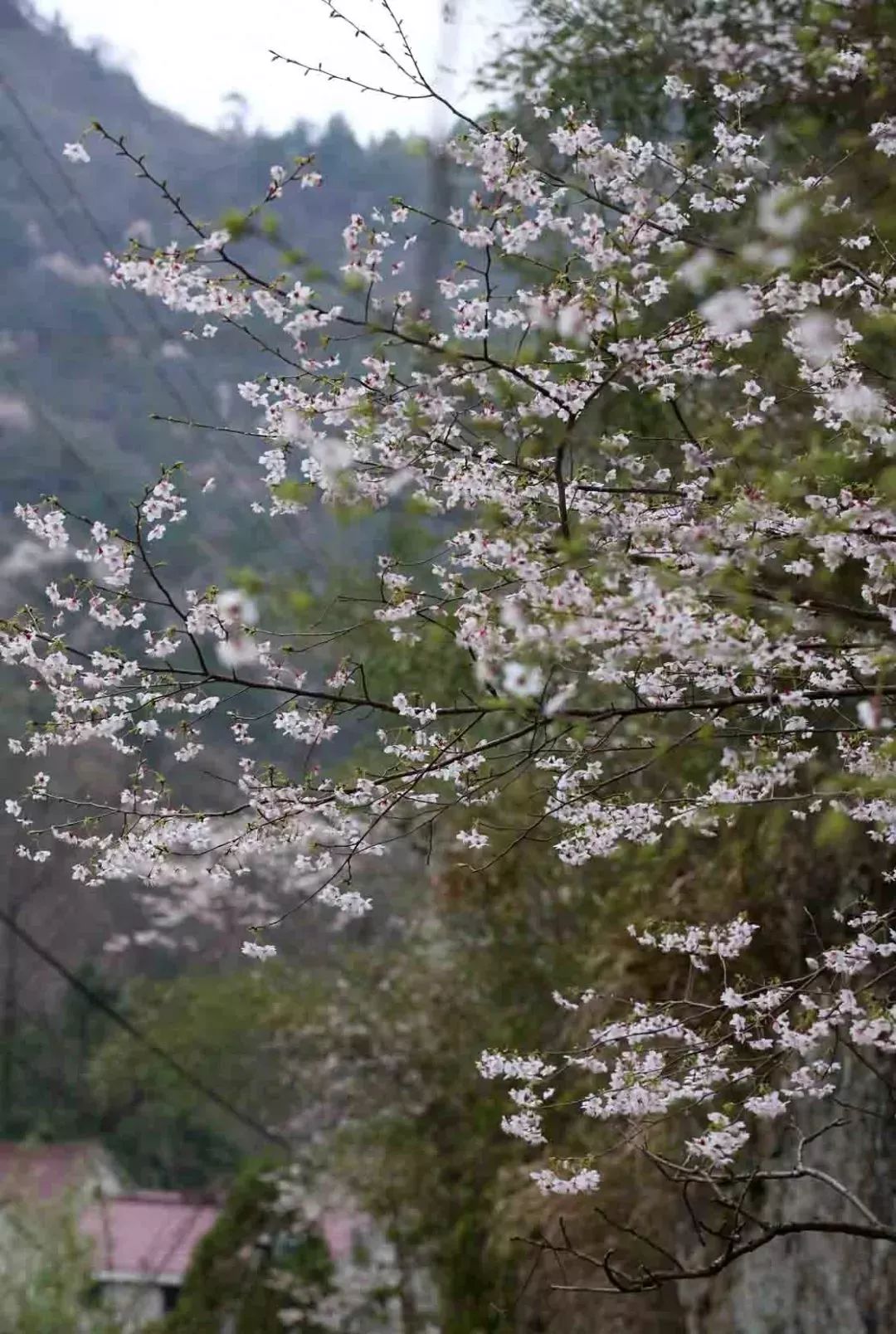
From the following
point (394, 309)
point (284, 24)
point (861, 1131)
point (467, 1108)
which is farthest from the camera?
point (467, 1108)

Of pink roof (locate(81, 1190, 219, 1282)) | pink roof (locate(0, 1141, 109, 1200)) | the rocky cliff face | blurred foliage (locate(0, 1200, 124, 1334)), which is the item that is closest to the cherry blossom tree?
the rocky cliff face

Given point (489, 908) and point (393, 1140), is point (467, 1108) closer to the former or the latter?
point (393, 1140)

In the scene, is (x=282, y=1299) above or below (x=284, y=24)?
below

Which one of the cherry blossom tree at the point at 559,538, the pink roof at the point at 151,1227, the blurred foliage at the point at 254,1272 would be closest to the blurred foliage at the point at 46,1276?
the blurred foliage at the point at 254,1272

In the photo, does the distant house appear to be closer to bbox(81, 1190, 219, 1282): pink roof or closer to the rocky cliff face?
bbox(81, 1190, 219, 1282): pink roof

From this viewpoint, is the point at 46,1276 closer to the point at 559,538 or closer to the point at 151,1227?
the point at 151,1227

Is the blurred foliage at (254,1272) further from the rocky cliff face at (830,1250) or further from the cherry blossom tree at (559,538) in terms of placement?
the cherry blossom tree at (559,538)

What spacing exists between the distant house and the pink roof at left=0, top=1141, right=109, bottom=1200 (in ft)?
0.04

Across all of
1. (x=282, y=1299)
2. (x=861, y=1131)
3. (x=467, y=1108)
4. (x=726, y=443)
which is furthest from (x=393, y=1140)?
(x=726, y=443)

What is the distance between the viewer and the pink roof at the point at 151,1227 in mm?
15164

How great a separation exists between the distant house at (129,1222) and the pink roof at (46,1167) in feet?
0.04

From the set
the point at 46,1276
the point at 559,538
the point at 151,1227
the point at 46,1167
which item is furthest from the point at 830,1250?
the point at 151,1227

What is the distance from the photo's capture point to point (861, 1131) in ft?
15.2

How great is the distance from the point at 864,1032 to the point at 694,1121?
3162mm
